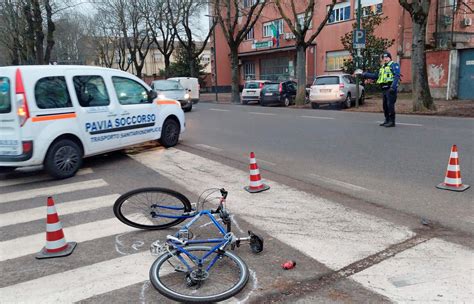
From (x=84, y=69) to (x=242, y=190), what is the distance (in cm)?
386

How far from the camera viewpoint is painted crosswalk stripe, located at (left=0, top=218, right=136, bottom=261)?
4.08 m

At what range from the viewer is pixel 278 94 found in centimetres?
2291

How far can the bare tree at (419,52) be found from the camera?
1455cm

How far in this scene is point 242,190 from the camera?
596cm

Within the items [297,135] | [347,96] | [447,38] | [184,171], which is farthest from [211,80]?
[184,171]

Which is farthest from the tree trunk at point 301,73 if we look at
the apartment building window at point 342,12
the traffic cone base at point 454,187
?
the traffic cone base at point 454,187

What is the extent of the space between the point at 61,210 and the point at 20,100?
2.18 metres

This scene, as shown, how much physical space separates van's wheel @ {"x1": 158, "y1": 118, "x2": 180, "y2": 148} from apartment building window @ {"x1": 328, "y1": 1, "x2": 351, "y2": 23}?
2432cm

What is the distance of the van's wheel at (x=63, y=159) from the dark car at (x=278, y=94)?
55.6 ft

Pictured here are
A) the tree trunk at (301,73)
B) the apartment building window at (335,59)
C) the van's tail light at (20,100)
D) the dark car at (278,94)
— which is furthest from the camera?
the apartment building window at (335,59)

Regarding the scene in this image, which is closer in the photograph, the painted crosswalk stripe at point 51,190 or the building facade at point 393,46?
the painted crosswalk stripe at point 51,190

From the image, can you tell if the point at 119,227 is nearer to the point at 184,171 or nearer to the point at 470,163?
the point at 184,171

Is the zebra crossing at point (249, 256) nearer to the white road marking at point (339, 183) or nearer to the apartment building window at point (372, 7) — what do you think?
the white road marking at point (339, 183)

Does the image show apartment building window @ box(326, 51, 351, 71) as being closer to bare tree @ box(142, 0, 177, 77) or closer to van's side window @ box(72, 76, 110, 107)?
bare tree @ box(142, 0, 177, 77)
